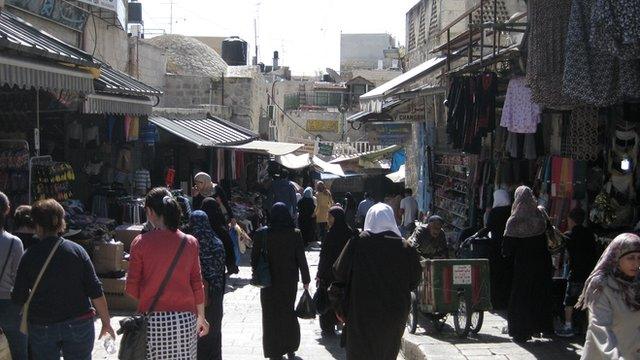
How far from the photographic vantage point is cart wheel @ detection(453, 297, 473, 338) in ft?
26.8

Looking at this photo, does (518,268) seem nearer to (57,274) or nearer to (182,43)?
(57,274)

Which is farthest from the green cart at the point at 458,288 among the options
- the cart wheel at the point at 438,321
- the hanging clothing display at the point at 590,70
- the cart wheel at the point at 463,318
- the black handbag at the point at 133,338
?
the black handbag at the point at 133,338

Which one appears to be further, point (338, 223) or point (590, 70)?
point (338, 223)

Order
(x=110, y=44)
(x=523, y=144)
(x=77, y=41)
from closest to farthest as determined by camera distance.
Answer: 1. (x=523, y=144)
2. (x=77, y=41)
3. (x=110, y=44)

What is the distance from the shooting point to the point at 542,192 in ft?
32.4

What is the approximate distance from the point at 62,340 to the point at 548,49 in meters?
4.92

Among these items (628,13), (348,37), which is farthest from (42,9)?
(348,37)

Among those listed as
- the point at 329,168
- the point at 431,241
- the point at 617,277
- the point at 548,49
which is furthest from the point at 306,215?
the point at 617,277

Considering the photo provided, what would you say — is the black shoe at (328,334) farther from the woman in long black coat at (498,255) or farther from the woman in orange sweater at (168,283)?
the woman in orange sweater at (168,283)

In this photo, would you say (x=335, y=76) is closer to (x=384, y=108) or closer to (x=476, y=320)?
(x=384, y=108)

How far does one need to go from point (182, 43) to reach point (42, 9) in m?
17.4

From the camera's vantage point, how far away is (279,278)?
782 cm

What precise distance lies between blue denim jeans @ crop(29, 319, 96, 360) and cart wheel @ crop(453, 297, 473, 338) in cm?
421

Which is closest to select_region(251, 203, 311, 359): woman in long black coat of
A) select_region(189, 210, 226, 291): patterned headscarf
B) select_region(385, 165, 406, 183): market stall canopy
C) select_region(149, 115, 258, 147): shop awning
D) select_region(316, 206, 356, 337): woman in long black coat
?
select_region(316, 206, 356, 337): woman in long black coat
